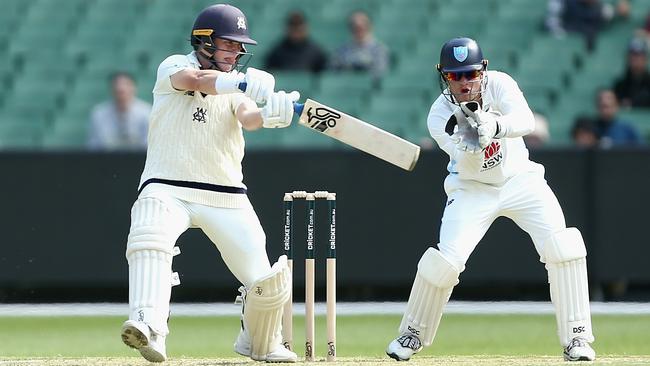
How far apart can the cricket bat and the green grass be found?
108 centimetres

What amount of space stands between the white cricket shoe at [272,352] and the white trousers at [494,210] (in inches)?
36.6

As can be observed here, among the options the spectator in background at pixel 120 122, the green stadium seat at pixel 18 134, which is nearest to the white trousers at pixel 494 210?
the spectator in background at pixel 120 122

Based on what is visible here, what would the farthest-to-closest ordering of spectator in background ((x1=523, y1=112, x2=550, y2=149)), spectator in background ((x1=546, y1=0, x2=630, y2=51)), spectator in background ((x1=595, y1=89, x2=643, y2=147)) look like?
1. spectator in background ((x1=546, y1=0, x2=630, y2=51))
2. spectator in background ((x1=595, y1=89, x2=643, y2=147))
3. spectator in background ((x1=523, y1=112, x2=550, y2=149))

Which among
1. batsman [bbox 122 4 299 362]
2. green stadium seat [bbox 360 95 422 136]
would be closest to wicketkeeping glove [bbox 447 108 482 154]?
batsman [bbox 122 4 299 362]

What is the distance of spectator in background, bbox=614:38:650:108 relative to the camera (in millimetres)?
12430

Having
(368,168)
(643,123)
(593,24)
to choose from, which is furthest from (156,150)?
(593,24)

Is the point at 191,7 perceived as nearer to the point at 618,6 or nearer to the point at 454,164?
the point at 618,6

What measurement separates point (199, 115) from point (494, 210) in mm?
1602

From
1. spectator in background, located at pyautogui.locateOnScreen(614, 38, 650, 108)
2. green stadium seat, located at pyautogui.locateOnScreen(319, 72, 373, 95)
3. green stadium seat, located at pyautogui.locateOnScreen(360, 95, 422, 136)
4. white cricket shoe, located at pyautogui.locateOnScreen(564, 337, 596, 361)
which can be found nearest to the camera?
white cricket shoe, located at pyautogui.locateOnScreen(564, 337, 596, 361)

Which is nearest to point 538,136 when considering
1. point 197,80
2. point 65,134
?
point 65,134

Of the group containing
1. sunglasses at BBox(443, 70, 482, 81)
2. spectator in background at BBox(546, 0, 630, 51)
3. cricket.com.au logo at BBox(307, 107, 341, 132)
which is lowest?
cricket.com.au logo at BBox(307, 107, 341, 132)

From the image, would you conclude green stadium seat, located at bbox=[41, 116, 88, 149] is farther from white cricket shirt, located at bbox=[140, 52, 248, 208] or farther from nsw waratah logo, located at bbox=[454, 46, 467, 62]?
nsw waratah logo, located at bbox=[454, 46, 467, 62]

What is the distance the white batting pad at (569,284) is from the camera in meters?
6.96

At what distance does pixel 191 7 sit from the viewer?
47.5 ft
